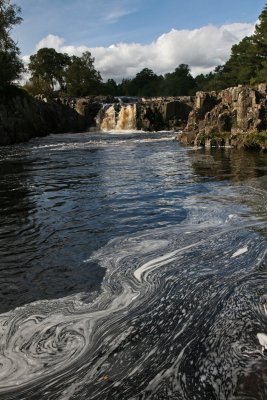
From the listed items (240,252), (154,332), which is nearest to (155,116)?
(240,252)

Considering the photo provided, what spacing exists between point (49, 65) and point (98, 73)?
11.3 m

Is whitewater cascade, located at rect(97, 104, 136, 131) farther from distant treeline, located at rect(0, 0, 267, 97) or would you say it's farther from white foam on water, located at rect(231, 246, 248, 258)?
white foam on water, located at rect(231, 246, 248, 258)

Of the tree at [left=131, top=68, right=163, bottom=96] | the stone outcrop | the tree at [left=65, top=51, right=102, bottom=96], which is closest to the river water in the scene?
the stone outcrop

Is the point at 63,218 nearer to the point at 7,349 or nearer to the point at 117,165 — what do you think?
the point at 7,349

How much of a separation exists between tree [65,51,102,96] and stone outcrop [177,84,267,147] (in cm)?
5181

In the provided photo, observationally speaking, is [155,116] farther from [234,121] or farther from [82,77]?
[82,77]

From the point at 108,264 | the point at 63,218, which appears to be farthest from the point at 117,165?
the point at 108,264

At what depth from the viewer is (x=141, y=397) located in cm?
441

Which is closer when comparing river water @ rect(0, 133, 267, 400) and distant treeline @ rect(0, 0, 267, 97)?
river water @ rect(0, 133, 267, 400)

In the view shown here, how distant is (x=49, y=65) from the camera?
285ft

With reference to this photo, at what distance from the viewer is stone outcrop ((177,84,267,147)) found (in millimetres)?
30641

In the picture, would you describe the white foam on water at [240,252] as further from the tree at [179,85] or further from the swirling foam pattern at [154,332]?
the tree at [179,85]

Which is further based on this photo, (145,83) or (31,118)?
(145,83)

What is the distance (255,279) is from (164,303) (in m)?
1.90
